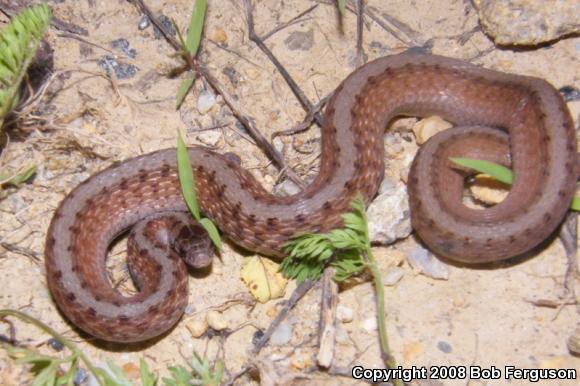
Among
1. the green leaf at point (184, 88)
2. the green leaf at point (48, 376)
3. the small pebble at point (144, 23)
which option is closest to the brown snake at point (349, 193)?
the green leaf at point (184, 88)

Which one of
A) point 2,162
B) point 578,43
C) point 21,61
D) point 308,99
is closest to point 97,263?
point 2,162

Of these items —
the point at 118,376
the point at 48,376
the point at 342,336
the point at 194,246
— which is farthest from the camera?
the point at 194,246

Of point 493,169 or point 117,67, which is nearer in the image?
point 493,169

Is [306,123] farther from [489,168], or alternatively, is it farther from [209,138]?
[489,168]

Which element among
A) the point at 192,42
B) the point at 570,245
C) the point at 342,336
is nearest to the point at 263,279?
the point at 342,336

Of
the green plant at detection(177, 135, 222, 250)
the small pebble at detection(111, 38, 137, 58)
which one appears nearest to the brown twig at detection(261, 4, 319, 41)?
the small pebble at detection(111, 38, 137, 58)

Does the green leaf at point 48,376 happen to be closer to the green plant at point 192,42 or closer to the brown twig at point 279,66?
the green plant at point 192,42
